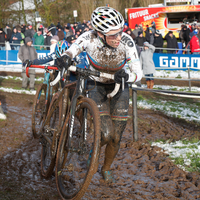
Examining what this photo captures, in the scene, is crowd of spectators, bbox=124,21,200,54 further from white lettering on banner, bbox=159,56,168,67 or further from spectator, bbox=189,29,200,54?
white lettering on banner, bbox=159,56,168,67

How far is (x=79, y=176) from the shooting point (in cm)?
337

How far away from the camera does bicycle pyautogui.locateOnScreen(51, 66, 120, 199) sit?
3.13 metres

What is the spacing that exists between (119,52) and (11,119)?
4878mm

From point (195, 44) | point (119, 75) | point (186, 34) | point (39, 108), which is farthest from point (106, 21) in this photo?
point (186, 34)

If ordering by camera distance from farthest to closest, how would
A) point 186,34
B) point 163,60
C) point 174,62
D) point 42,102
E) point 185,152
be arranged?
point 186,34
point 163,60
point 174,62
point 42,102
point 185,152

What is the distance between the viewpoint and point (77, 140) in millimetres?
3350

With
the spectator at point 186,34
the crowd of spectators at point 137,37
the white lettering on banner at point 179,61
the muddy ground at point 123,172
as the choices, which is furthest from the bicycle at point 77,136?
the spectator at point 186,34

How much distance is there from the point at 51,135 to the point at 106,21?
1854mm

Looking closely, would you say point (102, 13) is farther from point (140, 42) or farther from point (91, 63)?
point (140, 42)

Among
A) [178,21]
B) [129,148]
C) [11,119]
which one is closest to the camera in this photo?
[129,148]

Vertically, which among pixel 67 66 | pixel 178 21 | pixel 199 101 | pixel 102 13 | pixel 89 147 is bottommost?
pixel 199 101

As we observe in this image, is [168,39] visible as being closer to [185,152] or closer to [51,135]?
[185,152]

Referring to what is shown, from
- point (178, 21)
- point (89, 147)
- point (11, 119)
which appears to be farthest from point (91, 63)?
point (178, 21)

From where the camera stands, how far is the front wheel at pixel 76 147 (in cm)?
304
